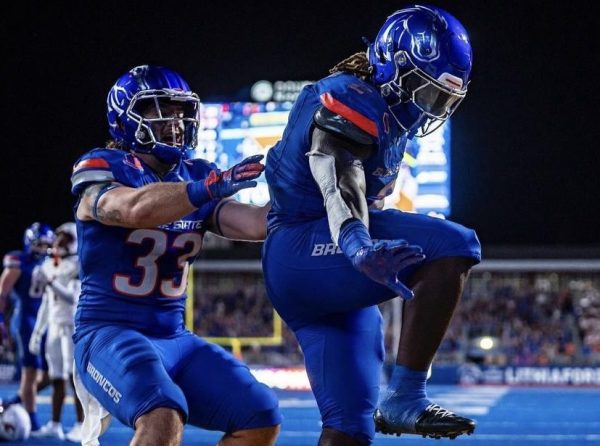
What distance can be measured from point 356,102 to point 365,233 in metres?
0.45

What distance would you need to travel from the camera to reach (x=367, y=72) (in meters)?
3.60

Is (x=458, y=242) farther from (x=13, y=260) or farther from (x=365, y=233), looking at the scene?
(x=13, y=260)

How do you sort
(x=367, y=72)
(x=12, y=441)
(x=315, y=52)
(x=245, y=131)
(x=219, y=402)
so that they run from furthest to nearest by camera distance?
1. (x=315, y=52)
2. (x=245, y=131)
3. (x=12, y=441)
4. (x=219, y=402)
5. (x=367, y=72)

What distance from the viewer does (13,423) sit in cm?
847

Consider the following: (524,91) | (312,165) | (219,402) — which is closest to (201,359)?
(219,402)

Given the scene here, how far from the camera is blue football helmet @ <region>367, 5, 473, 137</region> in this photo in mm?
3441

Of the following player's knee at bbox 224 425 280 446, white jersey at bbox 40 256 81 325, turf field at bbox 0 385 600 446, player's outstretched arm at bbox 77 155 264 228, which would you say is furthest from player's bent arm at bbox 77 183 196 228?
white jersey at bbox 40 256 81 325

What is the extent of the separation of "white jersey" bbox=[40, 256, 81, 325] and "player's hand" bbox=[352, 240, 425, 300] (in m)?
6.58

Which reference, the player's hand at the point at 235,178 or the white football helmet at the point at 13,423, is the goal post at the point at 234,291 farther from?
the player's hand at the point at 235,178

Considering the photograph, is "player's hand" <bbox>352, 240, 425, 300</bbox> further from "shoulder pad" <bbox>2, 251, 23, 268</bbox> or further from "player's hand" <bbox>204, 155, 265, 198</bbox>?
"shoulder pad" <bbox>2, 251, 23, 268</bbox>

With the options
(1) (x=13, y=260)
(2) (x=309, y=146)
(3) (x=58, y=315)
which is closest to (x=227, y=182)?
(2) (x=309, y=146)

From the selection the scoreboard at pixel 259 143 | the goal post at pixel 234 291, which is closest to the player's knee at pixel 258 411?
the scoreboard at pixel 259 143

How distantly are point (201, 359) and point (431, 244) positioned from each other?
1.16 m

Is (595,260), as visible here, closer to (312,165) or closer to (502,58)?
(502,58)
